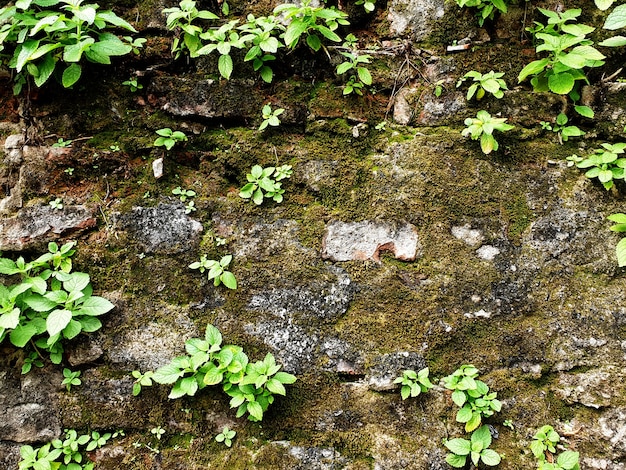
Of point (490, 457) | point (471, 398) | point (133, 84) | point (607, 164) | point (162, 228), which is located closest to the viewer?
point (490, 457)

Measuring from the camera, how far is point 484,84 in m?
1.92

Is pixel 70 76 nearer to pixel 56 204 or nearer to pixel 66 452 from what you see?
pixel 56 204

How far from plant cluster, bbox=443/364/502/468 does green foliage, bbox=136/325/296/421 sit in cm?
67

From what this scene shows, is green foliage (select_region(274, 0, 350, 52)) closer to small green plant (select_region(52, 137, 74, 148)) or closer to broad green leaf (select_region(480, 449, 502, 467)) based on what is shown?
small green plant (select_region(52, 137, 74, 148))

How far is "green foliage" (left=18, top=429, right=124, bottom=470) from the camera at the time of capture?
1661 millimetres

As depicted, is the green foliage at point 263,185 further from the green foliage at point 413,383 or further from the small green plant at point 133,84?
the green foliage at point 413,383

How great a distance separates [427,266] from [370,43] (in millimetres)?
1184

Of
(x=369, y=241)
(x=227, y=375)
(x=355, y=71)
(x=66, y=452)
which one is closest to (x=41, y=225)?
(x=66, y=452)

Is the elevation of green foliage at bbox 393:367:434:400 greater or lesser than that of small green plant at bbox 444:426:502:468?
greater

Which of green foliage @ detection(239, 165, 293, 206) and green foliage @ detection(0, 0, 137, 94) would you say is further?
green foliage @ detection(239, 165, 293, 206)

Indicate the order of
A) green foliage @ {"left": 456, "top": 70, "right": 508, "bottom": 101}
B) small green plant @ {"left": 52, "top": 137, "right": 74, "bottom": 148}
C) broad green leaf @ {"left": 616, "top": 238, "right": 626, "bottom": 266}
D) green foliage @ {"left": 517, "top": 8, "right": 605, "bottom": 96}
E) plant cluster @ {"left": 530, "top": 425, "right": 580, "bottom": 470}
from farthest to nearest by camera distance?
small green plant @ {"left": 52, "top": 137, "right": 74, "bottom": 148} < green foliage @ {"left": 456, "top": 70, "right": 508, "bottom": 101} < green foliage @ {"left": 517, "top": 8, "right": 605, "bottom": 96} < broad green leaf @ {"left": 616, "top": 238, "right": 626, "bottom": 266} < plant cluster @ {"left": 530, "top": 425, "right": 580, "bottom": 470}

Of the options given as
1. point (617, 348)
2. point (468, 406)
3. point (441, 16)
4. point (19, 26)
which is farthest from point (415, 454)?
point (19, 26)

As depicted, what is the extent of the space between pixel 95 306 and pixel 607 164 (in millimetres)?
2309

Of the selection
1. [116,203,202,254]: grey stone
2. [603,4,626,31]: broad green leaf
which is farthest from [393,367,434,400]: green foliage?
[603,4,626,31]: broad green leaf
